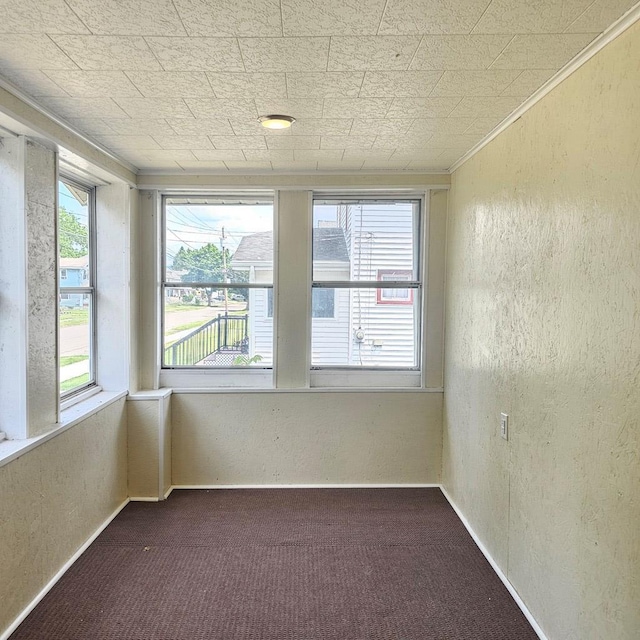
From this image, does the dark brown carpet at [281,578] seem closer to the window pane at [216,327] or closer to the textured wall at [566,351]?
the textured wall at [566,351]

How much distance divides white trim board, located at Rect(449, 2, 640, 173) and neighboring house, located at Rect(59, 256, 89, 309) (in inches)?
107

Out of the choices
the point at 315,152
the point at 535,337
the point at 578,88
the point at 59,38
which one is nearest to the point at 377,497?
the point at 535,337

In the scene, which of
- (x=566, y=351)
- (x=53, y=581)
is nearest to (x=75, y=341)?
(x=53, y=581)

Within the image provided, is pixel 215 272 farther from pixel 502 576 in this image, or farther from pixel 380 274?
pixel 502 576

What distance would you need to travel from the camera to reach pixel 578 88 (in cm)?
176

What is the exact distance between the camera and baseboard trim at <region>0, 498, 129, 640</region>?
6.58 feet

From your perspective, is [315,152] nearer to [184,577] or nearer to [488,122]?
[488,122]

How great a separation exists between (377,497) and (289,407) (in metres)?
0.94

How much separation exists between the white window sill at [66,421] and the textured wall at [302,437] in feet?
1.84

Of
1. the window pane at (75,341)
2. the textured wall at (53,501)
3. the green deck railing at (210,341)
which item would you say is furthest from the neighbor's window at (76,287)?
the green deck railing at (210,341)

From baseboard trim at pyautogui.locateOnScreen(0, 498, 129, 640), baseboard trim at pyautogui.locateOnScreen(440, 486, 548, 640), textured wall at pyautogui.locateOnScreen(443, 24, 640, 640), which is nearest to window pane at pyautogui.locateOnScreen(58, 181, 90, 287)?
baseboard trim at pyautogui.locateOnScreen(0, 498, 129, 640)

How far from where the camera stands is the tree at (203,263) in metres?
3.65

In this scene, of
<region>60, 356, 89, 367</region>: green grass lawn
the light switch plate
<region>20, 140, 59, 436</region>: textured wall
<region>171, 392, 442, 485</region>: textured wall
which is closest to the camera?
<region>20, 140, 59, 436</region>: textured wall

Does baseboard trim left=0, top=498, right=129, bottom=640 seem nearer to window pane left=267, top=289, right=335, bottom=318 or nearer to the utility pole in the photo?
the utility pole
